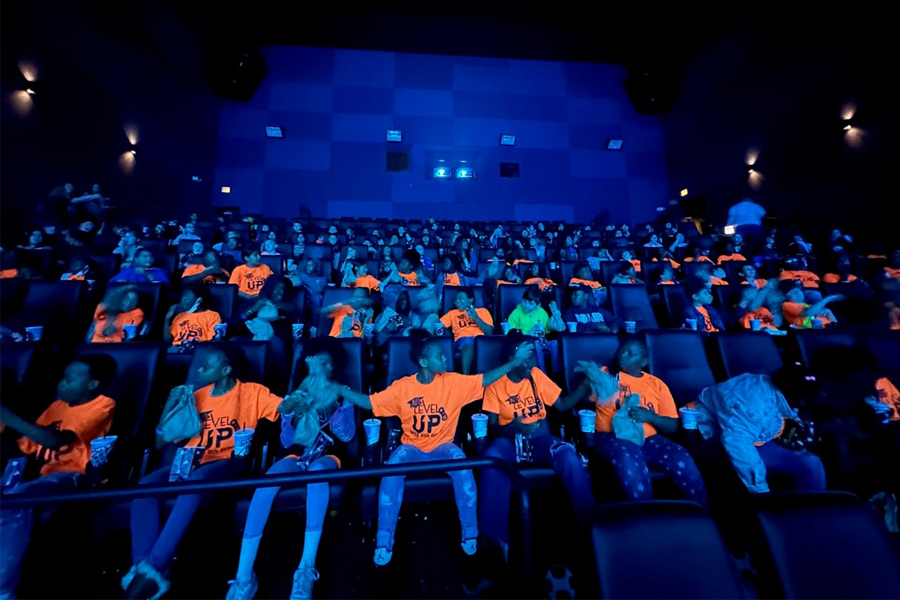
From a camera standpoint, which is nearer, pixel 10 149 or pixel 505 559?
pixel 505 559

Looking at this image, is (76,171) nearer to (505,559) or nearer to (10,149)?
(10,149)

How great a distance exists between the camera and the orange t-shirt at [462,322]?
2.97m

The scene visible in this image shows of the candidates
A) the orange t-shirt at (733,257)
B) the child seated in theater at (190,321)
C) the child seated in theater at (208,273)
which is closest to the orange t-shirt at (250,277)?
the child seated in theater at (208,273)

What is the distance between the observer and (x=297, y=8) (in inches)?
315

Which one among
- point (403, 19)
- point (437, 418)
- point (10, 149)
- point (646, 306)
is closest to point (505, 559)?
point (437, 418)

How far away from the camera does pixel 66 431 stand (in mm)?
1484

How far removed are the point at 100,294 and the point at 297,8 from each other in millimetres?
8257

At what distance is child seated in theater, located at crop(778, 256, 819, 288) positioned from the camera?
3.93m

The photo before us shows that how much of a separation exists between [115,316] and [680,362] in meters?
3.82

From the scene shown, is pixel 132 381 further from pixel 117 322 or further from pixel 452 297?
pixel 452 297

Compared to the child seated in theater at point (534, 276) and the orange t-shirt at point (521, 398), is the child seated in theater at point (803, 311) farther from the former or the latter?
the orange t-shirt at point (521, 398)

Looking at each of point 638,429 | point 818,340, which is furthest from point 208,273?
point 818,340

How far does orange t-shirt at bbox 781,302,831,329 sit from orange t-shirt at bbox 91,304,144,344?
5446 mm

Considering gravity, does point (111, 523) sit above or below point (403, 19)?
below
